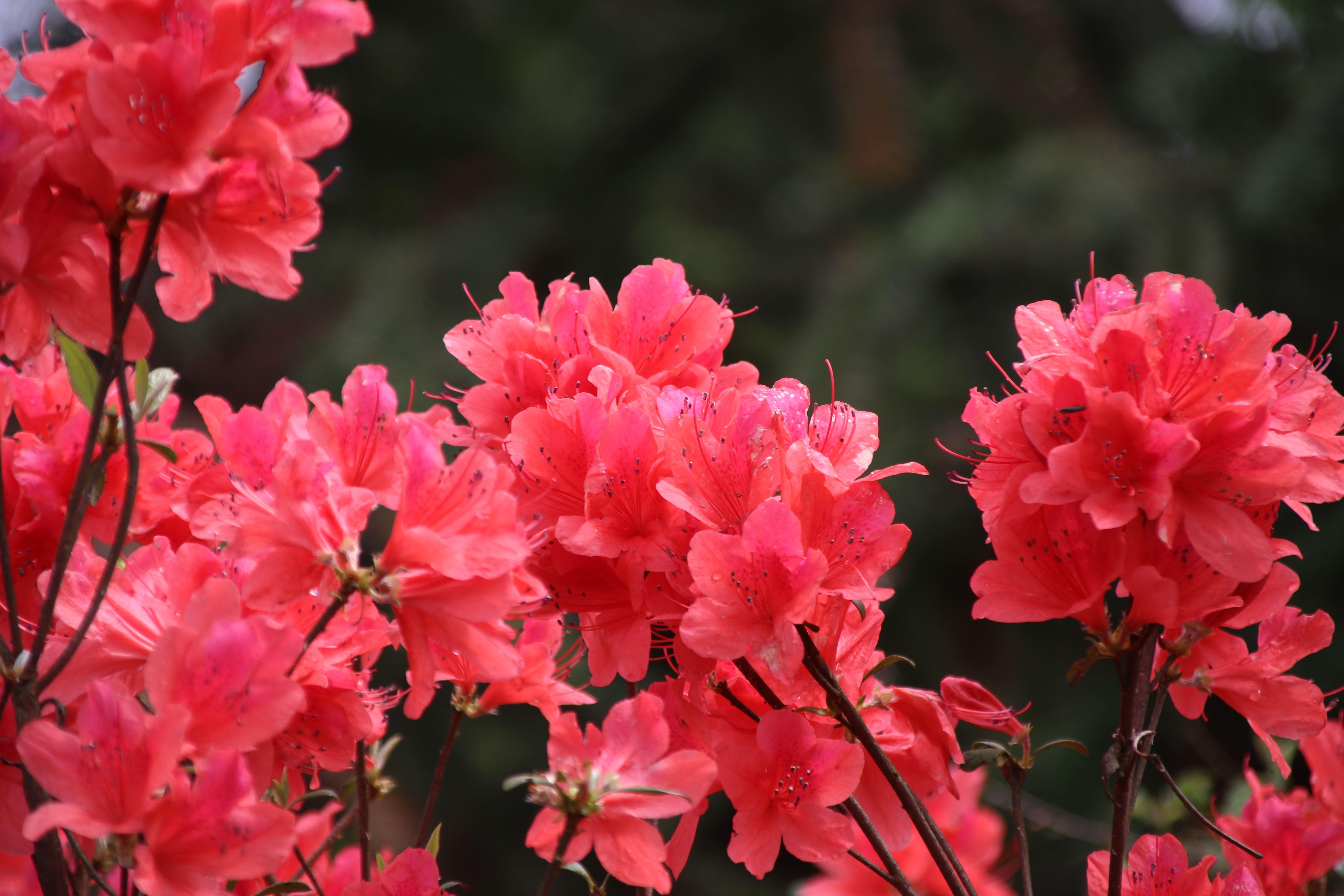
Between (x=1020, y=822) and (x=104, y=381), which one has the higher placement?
(x=104, y=381)

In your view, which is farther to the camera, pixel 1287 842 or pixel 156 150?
pixel 1287 842

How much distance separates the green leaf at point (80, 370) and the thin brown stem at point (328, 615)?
0.16m

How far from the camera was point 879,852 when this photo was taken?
1.56ft

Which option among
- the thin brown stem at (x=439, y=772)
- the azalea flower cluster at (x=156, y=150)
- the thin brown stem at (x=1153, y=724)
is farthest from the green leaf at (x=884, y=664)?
the azalea flower cluster at (x=156, y=150)

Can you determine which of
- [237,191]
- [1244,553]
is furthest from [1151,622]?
[237,191]

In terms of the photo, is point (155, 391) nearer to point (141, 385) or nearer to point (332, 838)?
point (141, 385)

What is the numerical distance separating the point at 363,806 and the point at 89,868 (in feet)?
0.46

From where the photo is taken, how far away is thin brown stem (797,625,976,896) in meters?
0.44

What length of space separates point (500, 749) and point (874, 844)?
1335 millimetres

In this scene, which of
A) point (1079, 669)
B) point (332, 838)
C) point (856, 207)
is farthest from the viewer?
point (856, 207)

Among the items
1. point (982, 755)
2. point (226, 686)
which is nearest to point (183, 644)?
point (226, 686)

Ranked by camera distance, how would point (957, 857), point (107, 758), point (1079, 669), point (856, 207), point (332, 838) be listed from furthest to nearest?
point (856, 207)
point (957, 857)
point (332, 838)
point (1079, 669)
point (107, 758)

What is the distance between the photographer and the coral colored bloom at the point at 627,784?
0.41m

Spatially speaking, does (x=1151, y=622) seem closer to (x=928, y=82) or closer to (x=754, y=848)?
(x=754, y=848)
